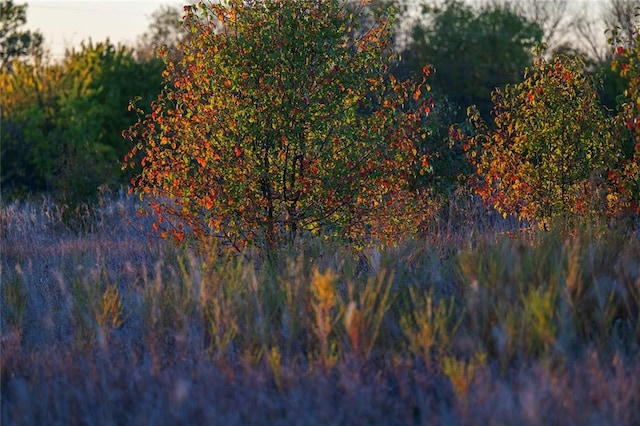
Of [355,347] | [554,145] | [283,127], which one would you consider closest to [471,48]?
[554,145]

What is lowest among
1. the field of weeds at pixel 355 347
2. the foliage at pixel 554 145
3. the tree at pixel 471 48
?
the field of weeds at pixel 355 347

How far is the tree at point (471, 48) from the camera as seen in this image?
42688 millimetres

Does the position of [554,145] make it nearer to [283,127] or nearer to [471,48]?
[283,127]

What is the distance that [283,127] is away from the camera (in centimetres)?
988

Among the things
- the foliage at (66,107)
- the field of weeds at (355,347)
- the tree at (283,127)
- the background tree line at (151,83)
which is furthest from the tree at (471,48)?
the field of weeds at (355,347)

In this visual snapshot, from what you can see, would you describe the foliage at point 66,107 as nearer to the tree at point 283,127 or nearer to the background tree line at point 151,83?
the background tree line at point 151,83

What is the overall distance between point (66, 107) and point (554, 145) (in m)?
19.2

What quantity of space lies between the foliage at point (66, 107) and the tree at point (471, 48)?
15.4 meters

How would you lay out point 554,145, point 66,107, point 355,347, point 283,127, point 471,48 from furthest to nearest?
point 471,48
point 66,107
point 554,145
point 283,127
point 355,347

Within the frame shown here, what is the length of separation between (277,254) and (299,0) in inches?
103

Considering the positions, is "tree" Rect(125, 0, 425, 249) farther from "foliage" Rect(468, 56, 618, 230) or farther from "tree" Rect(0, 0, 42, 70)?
"tree" Rect(0, 0, 42, 70)

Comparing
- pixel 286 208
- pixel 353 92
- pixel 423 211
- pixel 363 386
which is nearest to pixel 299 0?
pixel 353 92

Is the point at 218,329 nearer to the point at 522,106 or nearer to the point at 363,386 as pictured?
the point at 363,386

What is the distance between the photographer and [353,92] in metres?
9.98
